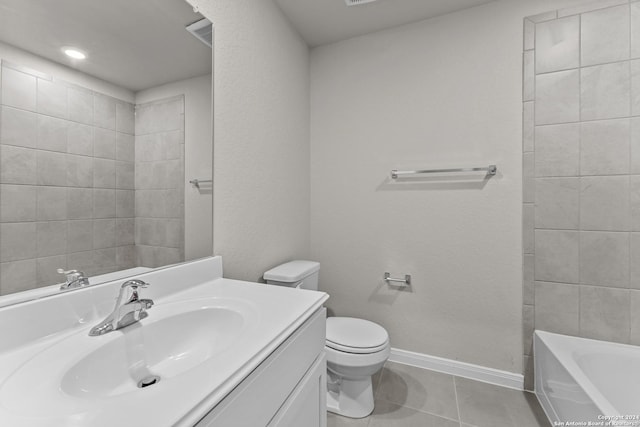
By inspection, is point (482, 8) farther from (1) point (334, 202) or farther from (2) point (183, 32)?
(2) point (183, 32)

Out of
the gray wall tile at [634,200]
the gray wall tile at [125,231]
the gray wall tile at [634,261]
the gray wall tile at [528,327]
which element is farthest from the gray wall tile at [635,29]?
the gray wall tile at [125,231]

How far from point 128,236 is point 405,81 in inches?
72.9

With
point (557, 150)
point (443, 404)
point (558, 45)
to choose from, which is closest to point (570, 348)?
point (443, 404)

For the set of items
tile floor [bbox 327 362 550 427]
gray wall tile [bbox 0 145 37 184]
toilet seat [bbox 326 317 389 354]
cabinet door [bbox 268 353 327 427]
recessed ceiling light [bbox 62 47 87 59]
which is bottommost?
tile floor [bbox 327 362 550 427]

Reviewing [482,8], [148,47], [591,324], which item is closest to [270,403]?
[148,47]

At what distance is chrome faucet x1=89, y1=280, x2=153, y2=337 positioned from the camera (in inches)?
28.8

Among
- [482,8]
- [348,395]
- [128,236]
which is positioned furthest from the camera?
[482,8]

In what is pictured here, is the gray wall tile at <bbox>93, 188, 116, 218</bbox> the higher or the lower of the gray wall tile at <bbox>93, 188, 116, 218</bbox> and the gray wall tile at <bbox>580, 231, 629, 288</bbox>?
the higher

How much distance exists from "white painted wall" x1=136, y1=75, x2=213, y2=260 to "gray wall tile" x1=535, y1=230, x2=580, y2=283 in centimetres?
181

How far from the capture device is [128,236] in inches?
36.6

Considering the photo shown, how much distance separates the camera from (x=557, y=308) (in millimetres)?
1591

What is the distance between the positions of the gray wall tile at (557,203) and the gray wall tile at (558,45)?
0.64 m

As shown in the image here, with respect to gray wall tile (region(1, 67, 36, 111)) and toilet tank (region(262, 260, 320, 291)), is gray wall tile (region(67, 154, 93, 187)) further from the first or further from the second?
toilet tank (region(262, 260, 320, 291))

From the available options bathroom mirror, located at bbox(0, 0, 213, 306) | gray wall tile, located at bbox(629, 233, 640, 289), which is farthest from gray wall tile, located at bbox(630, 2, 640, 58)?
bathroom mirror, located at bbox(0, 0, 213, 306)
